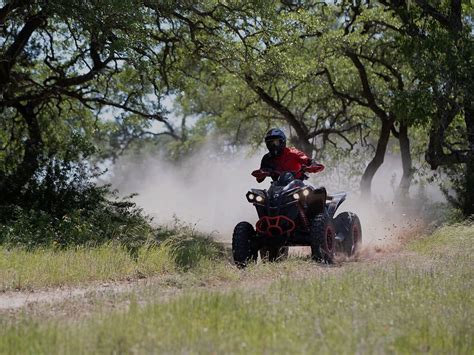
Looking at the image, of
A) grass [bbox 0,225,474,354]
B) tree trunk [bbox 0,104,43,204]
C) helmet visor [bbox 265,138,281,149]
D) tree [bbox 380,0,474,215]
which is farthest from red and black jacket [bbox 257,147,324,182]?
tree trunk [bbox 0,104,43,204]

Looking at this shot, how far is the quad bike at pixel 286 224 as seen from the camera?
1098cm

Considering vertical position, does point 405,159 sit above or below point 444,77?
below

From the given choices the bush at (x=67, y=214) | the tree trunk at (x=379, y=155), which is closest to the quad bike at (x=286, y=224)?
the bush at (x=67, y=214)

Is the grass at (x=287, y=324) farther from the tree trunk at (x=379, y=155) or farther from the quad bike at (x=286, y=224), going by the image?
the tree trunk at (x=379, y=155)

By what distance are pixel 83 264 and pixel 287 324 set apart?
5.06m

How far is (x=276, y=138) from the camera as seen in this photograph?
38.1 ft

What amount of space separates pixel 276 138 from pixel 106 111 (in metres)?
16.1

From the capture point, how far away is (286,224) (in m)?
11.0

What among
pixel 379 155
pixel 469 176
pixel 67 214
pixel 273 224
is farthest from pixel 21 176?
pixel 379 155

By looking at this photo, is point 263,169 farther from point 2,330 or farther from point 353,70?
point 353,70

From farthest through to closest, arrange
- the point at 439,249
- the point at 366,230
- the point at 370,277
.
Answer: the point at 366,230, the point at 439,249, the point at 370,277

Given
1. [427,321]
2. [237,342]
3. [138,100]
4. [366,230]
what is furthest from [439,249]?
[138,100]

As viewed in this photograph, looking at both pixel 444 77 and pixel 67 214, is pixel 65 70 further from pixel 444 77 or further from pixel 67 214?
pixel 444 77

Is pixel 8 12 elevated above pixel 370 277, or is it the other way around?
pixel 8 12
